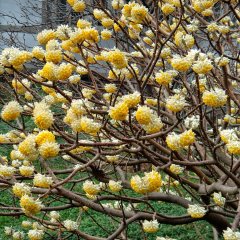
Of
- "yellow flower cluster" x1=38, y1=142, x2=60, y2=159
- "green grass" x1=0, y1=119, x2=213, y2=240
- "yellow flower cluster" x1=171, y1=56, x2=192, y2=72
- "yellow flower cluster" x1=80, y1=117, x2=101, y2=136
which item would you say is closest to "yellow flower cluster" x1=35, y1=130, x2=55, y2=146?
"yellow flower cluster" x1=38, y1=142, x2=60, y2=159

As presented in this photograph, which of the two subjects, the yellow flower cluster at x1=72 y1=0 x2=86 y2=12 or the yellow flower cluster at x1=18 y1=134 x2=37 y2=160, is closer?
the yellow flower cluster at x1=18 y1=134 x2=37 y2=160

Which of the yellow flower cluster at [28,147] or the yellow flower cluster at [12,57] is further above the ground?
the yellow flower cluster at [12,57]

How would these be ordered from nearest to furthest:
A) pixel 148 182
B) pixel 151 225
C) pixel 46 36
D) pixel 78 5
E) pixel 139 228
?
1. pixel 148 182
2. pixel 151 225
3. pixel 46 36
4. pixel 78 5
5. pixel 139 228

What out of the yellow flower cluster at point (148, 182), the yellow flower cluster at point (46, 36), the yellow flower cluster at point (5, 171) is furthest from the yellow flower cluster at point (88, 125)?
the yellow flower cluster at point (46, 36)

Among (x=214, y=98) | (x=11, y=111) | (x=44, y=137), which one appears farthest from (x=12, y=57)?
(x=214, y=98)

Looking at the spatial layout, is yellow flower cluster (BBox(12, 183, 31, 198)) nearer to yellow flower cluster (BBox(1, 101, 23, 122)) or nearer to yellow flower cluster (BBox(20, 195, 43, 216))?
yellow flower cluster (BBox(20, 195, 43, 216))

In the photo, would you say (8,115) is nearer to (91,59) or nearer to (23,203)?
(23,203)

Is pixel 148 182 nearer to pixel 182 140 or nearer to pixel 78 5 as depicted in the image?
pixel 182 140

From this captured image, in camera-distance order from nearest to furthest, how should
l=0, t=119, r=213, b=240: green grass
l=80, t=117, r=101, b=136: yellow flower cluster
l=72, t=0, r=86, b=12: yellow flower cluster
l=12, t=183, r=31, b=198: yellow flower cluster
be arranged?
l=80, t=117, r=101, b=136: yellow flower cluster → l=12, t=183, r=31, b=198: yellow flower cluster → l=72, t=0, r=86, b=12: yellow flower cluster → l=0, t=119, r=213, b=240: green grass

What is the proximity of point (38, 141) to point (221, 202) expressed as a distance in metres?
1.03

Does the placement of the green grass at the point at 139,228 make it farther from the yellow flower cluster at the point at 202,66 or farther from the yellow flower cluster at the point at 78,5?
the yellow flower cluster at the point at 202,66

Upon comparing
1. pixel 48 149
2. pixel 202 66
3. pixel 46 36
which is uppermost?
pixel 46 36

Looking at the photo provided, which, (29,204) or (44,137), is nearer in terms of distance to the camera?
(44,137)

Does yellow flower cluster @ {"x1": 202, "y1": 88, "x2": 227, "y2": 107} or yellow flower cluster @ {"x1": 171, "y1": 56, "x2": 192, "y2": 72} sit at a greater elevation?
yellow flower cluster @ {"x1": 171, "y1": 56, "x2": 192, "y2": 72}
